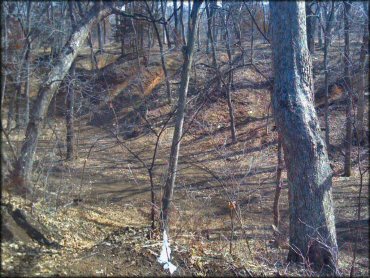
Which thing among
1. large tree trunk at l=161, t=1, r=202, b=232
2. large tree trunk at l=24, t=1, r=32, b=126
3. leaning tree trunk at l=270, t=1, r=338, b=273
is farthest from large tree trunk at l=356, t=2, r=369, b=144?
large tree trunk at l=24, t=1, r=32, b=126

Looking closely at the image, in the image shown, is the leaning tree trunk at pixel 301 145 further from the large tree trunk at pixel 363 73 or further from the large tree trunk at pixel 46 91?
the large tree trunk at pixel 363 73

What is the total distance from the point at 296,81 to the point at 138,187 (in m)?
8.74

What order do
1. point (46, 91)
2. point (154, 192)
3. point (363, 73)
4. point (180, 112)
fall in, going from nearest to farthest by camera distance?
point (46, 91)
point (180, 112)
point (154, 192)
point (363, 73)

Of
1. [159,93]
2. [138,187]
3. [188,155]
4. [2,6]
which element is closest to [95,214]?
[138,187]

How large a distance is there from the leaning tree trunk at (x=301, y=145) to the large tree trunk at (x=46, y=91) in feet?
9.65

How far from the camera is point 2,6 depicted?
6203 mm

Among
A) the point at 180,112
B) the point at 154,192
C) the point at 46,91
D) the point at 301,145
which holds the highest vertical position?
the point at 46,91

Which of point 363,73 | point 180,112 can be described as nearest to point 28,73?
point 180,112

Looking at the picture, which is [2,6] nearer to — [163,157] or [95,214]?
[95,214]

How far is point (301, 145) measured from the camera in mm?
5832

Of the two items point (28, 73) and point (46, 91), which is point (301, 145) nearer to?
point (46, 91)

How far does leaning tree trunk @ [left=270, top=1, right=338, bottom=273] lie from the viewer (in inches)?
229

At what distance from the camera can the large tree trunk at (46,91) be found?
5668mm

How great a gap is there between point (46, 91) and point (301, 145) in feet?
11.6
